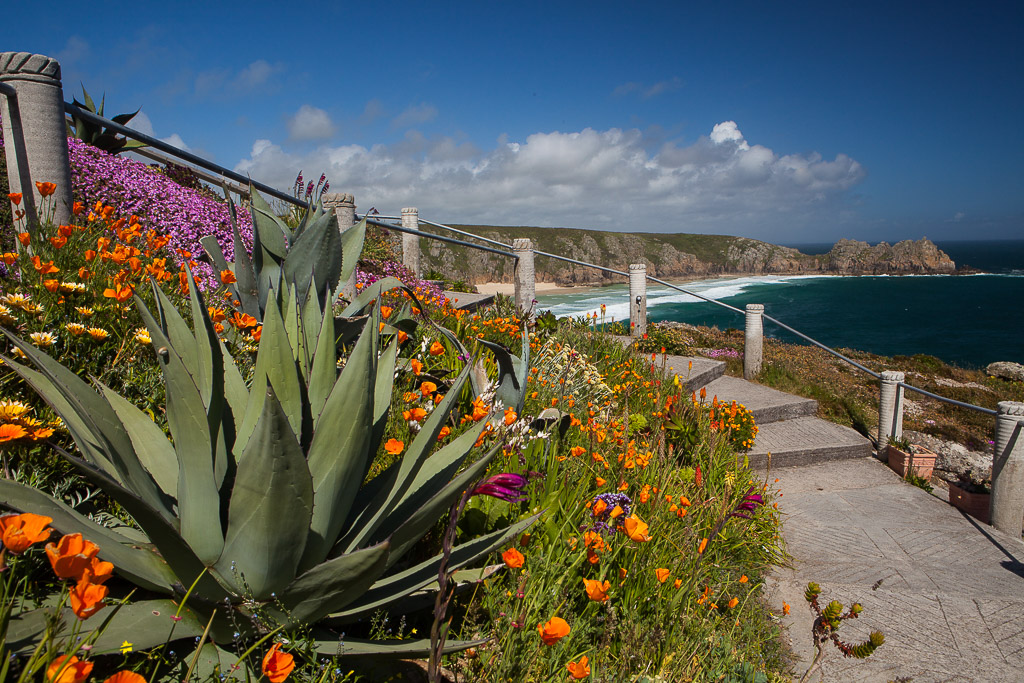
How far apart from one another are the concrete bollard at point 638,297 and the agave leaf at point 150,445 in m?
7.45

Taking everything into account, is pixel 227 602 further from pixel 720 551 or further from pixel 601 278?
pixel 601 278

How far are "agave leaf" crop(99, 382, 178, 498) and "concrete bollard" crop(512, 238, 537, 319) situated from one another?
18.1 ft

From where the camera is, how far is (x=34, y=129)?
2979 mm

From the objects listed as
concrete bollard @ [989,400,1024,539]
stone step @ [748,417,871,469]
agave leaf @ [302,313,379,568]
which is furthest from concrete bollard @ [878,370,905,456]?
agave leaf @ [302,313,379,568]

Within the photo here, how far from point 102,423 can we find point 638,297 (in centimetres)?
786

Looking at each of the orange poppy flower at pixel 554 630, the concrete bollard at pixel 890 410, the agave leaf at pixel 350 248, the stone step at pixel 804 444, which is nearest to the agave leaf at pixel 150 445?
the orange poppy flower at pixel 554 630

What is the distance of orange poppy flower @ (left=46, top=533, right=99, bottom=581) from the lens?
75cm

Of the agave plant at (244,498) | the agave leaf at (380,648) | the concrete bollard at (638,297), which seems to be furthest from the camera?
the concrete bollard at (638,297)

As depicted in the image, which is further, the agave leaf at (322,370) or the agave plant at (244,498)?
the agave leaf at (322,370)

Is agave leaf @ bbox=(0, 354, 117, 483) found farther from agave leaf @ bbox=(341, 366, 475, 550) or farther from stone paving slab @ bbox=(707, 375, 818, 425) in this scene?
stone paving slab @ bbox=(707, 375, 818, 425)

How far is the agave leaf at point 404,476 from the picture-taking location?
142 cm

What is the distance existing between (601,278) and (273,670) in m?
56.7

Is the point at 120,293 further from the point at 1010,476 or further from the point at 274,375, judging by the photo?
the point at 1010,476

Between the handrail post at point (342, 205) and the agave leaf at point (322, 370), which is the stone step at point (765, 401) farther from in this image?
the agave leaf at point (322, 370)
